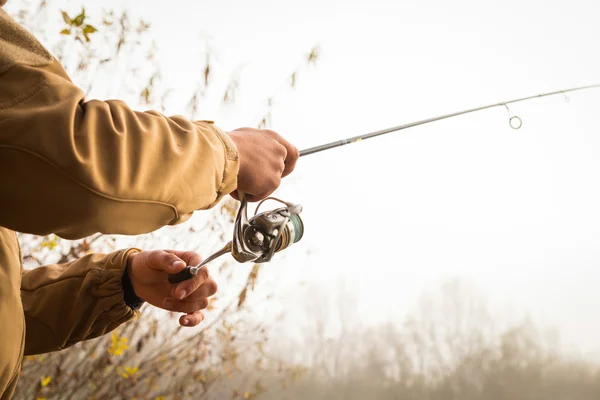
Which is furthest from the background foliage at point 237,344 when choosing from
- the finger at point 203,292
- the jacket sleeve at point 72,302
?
the finger at point 203,292

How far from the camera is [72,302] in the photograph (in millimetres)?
1250

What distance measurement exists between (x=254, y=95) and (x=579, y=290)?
180 cm

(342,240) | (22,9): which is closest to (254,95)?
(342,240)

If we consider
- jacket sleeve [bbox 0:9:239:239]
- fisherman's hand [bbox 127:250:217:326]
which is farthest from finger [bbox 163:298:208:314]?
jacket sleeve [bbox 0:9:239:239]

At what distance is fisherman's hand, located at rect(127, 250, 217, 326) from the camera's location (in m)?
1.20

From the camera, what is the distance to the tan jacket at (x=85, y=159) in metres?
0.63

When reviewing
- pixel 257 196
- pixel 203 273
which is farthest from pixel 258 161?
pixel 203 273

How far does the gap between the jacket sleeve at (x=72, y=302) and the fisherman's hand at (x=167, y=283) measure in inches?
2.2

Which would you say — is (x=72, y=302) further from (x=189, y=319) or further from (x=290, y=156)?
(x=290, y=156)

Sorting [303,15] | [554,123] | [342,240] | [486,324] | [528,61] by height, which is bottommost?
[342,240]

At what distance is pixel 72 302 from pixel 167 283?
0.75 feet

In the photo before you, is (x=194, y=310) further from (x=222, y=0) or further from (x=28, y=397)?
(x=222, y=0)

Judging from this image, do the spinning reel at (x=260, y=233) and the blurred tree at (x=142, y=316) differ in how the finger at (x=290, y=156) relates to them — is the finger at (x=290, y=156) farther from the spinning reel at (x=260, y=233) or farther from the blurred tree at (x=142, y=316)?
the blurred tree at (x=142, y=316)

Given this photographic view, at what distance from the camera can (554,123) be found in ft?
8.82
